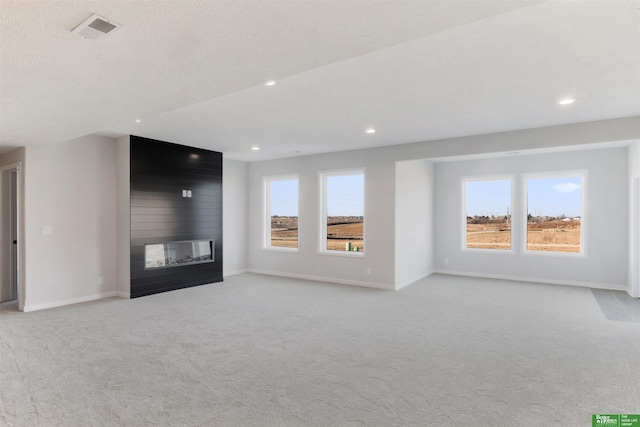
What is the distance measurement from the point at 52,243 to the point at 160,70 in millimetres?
4281

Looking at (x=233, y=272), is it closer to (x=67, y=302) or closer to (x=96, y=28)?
(x=67, y=302)

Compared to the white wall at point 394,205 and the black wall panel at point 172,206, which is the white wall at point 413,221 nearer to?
the white wall at point 394,205

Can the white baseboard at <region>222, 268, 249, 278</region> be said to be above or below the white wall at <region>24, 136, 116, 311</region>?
below

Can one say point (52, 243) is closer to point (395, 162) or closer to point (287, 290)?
point (287, 290)

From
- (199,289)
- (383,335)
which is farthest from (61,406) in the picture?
(199,289)

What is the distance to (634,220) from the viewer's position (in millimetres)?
5859

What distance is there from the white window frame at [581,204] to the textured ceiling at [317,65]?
7.87ft

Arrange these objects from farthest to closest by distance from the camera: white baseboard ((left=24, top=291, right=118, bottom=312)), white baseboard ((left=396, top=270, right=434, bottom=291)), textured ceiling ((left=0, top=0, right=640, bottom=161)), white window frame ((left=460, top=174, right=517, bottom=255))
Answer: white window frame ((left=460, top=174, right=517, bottom=255)), white baseboard ((left=396, top=270, right=434, bottom=291)), white baseboard ((left=24, top=291, right=118, bottom=312)), textured ceiling ((left=0, top=0, right=640, bottom=161))

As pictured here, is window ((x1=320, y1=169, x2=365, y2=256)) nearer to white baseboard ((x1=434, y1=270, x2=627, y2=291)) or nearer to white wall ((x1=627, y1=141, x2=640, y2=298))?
white baseboard ((x1=434, y1=270, x2=627, y2=291))

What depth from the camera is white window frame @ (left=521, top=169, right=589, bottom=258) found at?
22.0 ft

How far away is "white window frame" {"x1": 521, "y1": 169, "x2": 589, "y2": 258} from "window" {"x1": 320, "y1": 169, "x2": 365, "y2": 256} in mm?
3221

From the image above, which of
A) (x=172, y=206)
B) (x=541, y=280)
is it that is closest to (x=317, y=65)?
(x=172, y=206)

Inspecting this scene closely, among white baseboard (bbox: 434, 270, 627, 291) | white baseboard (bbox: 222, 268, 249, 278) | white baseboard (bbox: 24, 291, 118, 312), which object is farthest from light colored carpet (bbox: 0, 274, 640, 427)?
white baseboard (bbox: 222, 268, 249, 278)

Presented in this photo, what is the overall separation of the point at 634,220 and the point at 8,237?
9.96 m
